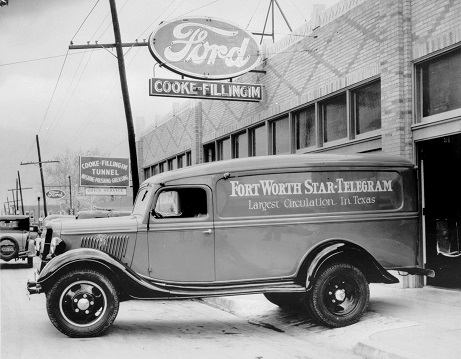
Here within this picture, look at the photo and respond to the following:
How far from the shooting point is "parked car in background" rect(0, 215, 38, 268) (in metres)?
18.9

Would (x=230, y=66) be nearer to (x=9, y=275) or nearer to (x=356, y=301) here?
(x=356, y=301)

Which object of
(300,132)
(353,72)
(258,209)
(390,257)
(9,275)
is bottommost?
(9,275)

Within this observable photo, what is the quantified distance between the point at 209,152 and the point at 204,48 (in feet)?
21.0

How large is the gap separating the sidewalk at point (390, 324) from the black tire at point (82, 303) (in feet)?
7.66

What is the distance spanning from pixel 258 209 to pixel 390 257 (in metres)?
1.91

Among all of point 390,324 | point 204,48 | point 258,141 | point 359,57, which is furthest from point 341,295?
point 258,141

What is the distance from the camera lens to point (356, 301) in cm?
780

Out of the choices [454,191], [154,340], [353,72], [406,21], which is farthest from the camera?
[353,72]

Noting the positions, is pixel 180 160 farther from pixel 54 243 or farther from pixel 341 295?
pixel 341 295

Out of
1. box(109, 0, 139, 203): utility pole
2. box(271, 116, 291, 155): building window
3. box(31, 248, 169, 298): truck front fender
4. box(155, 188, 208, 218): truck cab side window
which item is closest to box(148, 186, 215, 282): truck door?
box(155, 188, 208, 218): truck cab side window

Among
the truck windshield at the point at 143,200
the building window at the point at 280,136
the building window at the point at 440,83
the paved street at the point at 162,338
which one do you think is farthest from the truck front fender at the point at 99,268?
the building window at the point at 280,136

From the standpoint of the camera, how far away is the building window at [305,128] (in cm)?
1332

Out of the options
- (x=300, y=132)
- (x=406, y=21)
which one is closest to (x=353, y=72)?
(x=406, y=21)

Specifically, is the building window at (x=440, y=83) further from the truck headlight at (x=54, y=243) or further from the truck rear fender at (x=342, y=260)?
the truck headlight at (x=54, y=243)
